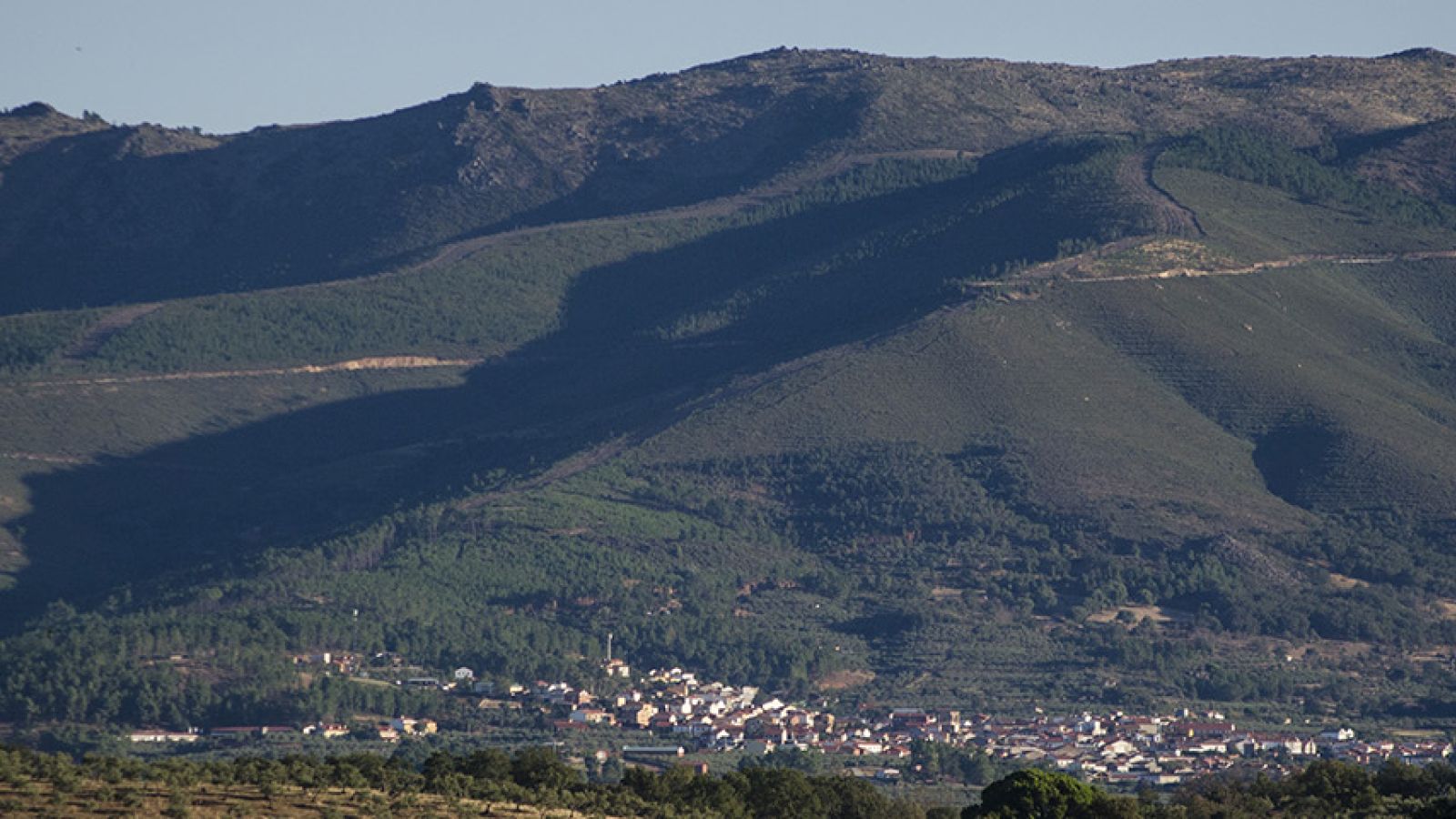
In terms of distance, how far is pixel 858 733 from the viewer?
111m

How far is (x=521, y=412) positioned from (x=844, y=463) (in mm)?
32651

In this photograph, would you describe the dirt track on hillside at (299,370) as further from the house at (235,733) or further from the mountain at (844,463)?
the house at (235,733)

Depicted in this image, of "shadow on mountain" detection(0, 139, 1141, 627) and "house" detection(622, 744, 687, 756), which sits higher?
"shadow on mountain" detection(0, 139, 1141, 627)

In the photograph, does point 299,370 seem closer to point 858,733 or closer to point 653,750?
point 858,733

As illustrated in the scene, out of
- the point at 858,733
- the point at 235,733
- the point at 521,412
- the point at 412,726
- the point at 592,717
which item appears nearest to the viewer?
the point at 235,733

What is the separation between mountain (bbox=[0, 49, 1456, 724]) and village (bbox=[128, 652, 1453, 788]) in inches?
128

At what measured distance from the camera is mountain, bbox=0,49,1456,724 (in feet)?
410

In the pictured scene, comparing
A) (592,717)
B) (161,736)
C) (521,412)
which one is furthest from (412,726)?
(521,412)

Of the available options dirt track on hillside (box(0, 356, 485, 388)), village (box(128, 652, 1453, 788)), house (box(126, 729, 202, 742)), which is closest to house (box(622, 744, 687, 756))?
village (box(128, 652, 1453, 788))

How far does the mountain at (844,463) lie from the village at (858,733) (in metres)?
3.24

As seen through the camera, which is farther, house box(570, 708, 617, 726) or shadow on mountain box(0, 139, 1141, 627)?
shadow on mountain box(0, 139, 1141, 627)

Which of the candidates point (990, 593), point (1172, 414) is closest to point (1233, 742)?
point (990, 593)

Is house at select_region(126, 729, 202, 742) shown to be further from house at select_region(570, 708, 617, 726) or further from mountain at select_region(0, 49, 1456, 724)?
house at select_region(570, 708, 617, 726)

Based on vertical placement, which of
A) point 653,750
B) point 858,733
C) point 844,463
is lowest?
point 858,733
